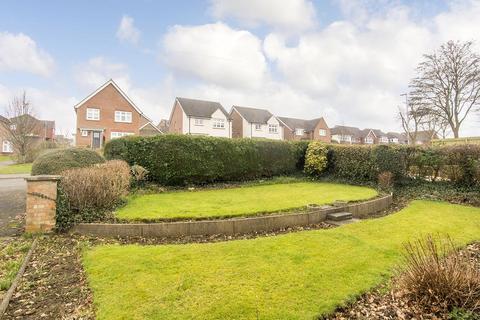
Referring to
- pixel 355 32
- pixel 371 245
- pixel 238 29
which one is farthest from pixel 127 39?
pixel 371 245

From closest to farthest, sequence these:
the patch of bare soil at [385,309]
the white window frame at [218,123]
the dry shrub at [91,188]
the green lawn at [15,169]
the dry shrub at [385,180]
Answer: the patch of bare soil at [385,309] → the dry shrub at [91,188] → the dry shrub at [385,180] → the green lawn at [15,169] → the white window frame at [218,123]

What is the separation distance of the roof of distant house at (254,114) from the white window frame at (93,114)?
22.2 meters

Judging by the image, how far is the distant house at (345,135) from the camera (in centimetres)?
6266

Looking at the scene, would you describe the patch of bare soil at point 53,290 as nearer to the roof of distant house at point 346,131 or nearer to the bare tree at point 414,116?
the bare tree at point 414,116

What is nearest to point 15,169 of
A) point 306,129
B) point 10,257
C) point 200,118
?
point 200,118

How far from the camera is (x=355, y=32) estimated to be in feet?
39.7

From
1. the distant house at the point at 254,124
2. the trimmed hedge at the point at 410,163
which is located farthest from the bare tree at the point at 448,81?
the distant house at the point at 254,124

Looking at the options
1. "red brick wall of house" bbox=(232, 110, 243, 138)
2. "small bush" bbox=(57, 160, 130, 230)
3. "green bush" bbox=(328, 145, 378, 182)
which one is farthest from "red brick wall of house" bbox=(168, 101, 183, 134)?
"small bush" bbox=(57, 160, 130, 230)

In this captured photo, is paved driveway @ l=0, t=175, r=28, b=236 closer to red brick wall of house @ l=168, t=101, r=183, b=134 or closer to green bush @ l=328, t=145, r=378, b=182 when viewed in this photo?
green bush @ l=328, t=145, r=378, b=182

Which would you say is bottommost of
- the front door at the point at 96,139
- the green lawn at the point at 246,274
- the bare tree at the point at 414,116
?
the green lawn at the point at 246,274

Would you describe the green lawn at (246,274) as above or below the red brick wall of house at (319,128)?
below

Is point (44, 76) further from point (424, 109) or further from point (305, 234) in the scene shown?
point (424, 109)

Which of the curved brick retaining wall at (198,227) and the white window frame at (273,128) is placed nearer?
the curved brick retaining wall at (198,227)

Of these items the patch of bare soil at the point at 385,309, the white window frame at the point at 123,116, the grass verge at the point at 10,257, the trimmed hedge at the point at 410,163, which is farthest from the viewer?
the white window frame at the point at 123,116
